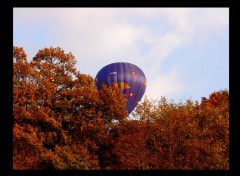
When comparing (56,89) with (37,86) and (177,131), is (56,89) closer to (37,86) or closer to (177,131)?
(37,86)

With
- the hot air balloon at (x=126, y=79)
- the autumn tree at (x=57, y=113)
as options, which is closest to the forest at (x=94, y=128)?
the autumn tree at (x=57, y=113)

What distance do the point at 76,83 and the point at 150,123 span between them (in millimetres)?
9461

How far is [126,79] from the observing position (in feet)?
195

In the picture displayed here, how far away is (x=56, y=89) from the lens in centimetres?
4519

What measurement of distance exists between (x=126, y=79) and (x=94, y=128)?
17.8 metres

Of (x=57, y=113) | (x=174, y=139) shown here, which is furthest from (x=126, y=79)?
(x=174, y=139)

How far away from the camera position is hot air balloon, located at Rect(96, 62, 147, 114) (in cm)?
5894

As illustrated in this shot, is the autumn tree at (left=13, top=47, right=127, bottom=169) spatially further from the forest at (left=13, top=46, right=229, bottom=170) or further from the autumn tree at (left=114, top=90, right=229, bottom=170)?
the autumn tree at (left=114, top=90, right=229, bottom=170)

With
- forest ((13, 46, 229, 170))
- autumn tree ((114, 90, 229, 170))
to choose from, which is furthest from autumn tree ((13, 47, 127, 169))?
autumn tree ((114, 90, 229, 170))

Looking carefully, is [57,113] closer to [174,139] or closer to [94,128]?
[94,128]

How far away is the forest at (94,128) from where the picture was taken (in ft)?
125

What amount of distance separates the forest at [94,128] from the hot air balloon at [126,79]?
474 inches

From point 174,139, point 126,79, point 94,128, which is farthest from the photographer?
point 126,79
